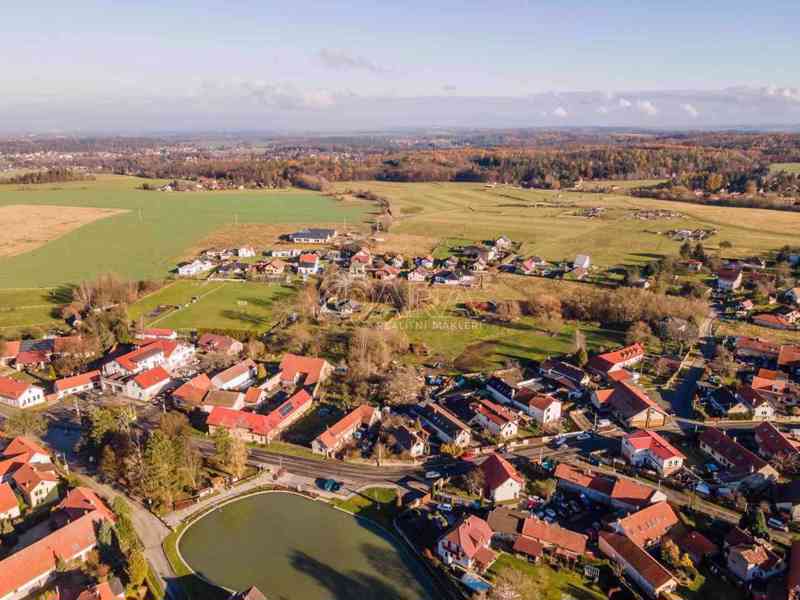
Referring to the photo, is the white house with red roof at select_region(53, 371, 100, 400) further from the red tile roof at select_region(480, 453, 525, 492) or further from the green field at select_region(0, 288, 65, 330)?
the red tile roof at select_region(480, 453, 525, 492)

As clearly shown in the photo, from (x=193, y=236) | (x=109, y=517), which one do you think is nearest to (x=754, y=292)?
(x=109, y=517)

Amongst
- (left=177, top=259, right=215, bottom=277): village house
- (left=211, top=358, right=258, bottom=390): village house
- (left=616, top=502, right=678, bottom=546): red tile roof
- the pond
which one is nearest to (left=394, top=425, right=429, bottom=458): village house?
the pond

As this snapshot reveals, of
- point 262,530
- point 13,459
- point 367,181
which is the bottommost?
point 262,530

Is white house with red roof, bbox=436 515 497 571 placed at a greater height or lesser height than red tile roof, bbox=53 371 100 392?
lesser

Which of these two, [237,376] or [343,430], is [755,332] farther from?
[237,376]

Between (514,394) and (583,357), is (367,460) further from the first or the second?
(583,357)

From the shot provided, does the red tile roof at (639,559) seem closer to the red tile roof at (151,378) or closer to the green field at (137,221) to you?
the red tile roof at (151,378)

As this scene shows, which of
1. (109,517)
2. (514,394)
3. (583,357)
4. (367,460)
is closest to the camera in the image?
(109,517)
